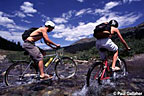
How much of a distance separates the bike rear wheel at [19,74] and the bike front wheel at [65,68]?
3.84ft

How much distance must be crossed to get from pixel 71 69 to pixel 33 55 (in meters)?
2.19

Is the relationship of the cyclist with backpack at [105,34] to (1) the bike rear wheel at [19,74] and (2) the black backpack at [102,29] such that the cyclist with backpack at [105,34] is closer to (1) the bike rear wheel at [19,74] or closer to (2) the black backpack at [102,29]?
(2) the black backpack at [102,29]

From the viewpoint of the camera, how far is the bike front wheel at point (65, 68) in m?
5.38

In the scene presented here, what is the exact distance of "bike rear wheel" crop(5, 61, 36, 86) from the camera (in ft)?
14.4

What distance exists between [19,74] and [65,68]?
2.13m

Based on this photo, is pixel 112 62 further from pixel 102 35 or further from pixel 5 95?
pixel 5 95

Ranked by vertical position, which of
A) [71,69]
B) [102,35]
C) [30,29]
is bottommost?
[71,69]

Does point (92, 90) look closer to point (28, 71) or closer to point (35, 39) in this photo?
point (28, 71)

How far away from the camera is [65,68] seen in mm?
5531

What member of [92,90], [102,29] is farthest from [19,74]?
[102,29]

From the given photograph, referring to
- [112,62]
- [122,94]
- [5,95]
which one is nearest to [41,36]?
[5,95]

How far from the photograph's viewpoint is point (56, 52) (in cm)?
527

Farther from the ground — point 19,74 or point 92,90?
point 19,74

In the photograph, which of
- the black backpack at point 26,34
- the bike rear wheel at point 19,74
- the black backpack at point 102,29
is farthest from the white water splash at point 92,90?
the black backpack at point 26,34
